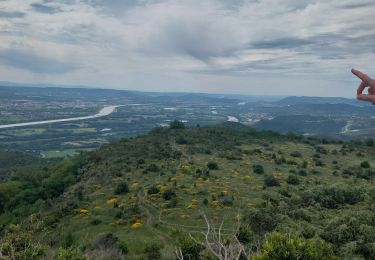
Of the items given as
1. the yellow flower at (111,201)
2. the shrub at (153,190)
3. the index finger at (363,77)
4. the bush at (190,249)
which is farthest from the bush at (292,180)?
the index finger at (363,77)

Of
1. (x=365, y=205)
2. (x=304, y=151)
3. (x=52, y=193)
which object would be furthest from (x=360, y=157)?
(x=52, y=193)

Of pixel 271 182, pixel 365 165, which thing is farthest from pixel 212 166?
pixel 365 165

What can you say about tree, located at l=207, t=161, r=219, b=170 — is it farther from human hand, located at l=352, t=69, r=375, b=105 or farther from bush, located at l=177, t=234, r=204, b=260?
human hand, located at l=352, t=69, r=375, b=105

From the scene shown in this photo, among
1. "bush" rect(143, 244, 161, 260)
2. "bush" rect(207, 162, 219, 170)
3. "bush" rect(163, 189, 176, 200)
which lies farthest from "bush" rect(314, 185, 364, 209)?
"bush" rect(143, 244, 161, 260)

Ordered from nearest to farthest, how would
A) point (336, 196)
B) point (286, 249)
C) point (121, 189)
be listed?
point (286, 249), point (336, 196), point (121, 189)

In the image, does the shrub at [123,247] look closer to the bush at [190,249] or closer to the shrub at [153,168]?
the bush at [190,249]

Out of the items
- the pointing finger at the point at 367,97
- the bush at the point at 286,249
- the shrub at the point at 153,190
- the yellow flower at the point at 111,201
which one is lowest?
the yellow flower at the point at 111,201

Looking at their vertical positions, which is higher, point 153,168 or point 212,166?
point 212,166

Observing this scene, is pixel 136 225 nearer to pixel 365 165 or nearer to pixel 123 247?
pixel 123 247

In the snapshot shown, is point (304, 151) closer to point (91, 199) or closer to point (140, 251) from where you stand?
point (91, 199)
